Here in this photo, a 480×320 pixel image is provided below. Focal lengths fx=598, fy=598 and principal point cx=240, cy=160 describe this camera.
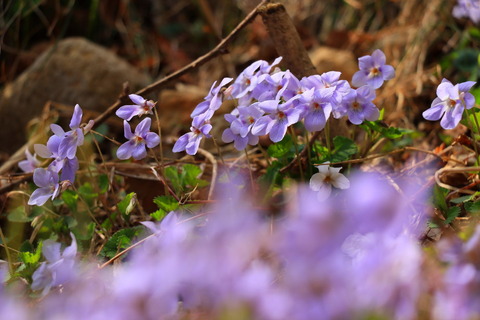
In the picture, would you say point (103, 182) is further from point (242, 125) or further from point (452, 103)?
point (452, 103)

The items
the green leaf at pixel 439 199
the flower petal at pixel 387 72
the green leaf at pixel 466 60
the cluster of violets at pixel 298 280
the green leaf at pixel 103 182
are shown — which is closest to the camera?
the cluster of violets at pixel 298 280

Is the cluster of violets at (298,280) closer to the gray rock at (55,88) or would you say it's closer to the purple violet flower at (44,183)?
the purple violet flower at (44,183)

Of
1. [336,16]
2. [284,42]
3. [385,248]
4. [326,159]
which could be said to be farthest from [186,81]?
[385,248]

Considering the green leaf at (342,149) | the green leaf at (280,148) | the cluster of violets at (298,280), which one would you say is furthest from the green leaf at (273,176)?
the cluster of violets at (298,280)

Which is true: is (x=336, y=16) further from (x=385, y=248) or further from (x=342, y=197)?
(x=385, y=248)

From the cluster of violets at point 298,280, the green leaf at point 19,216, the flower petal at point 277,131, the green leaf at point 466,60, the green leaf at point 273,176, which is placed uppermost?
the cluster of violets at point 298,280

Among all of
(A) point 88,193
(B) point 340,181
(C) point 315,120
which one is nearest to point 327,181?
(B) point 340,181
